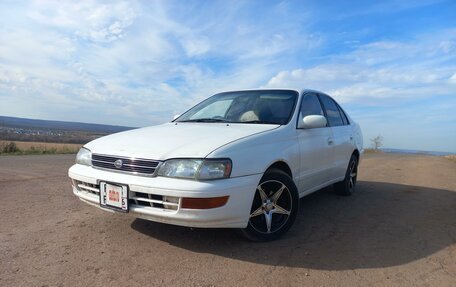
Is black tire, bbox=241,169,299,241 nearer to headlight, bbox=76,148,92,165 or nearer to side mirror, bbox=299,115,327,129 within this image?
side mirror, bbox=299,115,327,129

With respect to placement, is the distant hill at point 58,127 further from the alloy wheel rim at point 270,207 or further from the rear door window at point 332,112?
the alloy wheel rim at point 270,207

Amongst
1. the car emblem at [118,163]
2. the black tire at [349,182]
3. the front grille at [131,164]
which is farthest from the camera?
the black tire at [349,182]

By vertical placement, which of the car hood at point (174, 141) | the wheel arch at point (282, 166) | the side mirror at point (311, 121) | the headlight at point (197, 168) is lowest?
the wheel arch at point (282, 166)

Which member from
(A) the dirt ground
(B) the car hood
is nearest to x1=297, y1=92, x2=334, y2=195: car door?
(A) the dirt ground

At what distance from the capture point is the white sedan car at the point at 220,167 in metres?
2.94

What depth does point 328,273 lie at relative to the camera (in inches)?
112

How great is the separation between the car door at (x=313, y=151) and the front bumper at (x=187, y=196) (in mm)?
1114

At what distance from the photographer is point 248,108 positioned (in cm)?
438

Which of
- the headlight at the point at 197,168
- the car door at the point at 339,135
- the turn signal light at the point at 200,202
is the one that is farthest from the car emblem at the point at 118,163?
the car door at the point at 339,135

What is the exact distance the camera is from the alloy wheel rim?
339cm

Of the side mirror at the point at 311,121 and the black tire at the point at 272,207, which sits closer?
the black tire at the point at 272,207

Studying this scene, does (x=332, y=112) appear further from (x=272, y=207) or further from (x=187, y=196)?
(x=187, y=196)

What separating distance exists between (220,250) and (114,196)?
1051 mm

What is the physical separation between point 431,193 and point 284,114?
3.77 m
